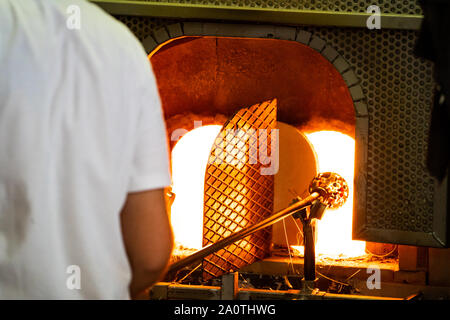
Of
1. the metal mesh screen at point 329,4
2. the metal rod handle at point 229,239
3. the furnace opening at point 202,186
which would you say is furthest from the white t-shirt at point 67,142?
the furnace opening at point 202,186

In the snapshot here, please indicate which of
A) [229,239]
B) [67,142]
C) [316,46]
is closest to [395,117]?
[316,46]

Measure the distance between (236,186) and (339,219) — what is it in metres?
0.84

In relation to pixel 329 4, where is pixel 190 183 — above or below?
below

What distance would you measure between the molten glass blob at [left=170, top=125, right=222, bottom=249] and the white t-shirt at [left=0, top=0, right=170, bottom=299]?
3224mm

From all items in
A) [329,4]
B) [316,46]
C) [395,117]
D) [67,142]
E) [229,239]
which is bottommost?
[229,239]

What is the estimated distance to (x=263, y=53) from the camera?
454 cm

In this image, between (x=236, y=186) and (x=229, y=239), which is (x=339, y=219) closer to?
(x=236, y=186)

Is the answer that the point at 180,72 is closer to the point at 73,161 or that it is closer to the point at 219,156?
the point at 219,156

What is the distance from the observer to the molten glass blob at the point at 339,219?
424 cm

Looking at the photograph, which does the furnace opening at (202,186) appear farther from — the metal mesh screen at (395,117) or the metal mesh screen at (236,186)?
the metal mesh screen at (395,117)

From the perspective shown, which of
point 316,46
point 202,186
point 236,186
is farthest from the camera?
point 202,186

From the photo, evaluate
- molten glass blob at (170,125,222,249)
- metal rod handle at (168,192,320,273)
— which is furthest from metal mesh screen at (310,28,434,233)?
molten glass blob at (170,125,222,249)

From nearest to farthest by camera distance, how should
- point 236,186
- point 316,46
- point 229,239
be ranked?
point 229,239 < point 316,46 < point 236,186

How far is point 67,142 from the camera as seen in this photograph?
1126 mm
